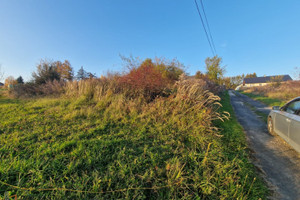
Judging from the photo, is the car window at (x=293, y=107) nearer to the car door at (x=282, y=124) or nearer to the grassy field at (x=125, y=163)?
the car door at (x=282, y=124)

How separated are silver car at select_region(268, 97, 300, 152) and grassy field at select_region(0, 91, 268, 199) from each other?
104 cm

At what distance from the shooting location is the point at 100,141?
2705 millimetres

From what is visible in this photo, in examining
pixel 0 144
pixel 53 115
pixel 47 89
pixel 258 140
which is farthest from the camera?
pixel 47 89

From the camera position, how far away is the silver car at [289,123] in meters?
2.51

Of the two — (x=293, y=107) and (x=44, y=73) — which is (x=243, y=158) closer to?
(x=293, y=107)

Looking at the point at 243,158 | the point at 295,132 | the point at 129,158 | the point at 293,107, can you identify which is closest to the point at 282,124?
the point at 293,107

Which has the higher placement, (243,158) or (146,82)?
(146,82)

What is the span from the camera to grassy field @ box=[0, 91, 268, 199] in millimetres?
1582

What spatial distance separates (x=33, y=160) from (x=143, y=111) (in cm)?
328

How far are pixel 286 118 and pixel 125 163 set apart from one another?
4402mm

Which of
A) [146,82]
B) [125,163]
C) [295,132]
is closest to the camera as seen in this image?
[125,163]

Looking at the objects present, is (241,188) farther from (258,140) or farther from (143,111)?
(143,111)

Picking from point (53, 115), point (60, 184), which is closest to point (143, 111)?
point (60, 184)

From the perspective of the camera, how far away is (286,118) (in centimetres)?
295
